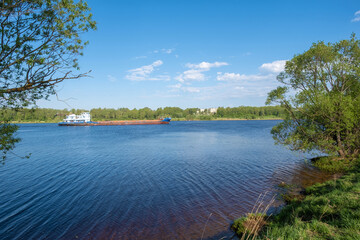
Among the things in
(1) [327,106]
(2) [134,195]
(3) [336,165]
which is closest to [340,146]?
(3) [336,165]

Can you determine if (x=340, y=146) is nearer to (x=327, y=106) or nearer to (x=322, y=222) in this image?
(x=327, y=106)

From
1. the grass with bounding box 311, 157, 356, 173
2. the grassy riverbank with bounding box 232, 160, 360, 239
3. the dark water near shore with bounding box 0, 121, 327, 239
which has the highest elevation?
the grassy riverbank with bounding box 232, 160, 360, 239

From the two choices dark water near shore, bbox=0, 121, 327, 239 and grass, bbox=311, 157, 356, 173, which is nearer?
dark water near shore, bbox=0, 121, 327, 239

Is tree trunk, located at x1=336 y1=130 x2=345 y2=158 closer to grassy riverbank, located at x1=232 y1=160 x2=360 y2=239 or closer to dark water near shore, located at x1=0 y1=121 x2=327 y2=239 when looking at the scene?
dark water near shore, located at x1=0 y1=121 x2=327 y2=239

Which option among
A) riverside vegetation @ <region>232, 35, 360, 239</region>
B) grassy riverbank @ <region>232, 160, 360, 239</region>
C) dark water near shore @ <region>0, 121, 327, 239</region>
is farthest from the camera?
riverside vegetation @ <region>232, 35, 360, 239</region>

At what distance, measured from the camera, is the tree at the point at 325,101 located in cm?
1791

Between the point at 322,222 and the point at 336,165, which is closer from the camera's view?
the point at 322,222

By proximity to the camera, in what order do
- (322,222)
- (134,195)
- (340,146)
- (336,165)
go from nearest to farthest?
1. (322,222)
2. (134,195)
3. (336,165)
4. (340,146)

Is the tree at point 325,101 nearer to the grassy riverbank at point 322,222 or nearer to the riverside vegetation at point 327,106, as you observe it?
the riverside vegetation at point 327,106

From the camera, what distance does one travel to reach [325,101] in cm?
1770

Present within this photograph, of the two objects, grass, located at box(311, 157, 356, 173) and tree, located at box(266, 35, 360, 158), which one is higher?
tree, located at box(266, 35, 360, 158)

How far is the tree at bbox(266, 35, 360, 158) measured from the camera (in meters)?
17.9

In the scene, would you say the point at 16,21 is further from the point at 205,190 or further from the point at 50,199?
the point at 205,190

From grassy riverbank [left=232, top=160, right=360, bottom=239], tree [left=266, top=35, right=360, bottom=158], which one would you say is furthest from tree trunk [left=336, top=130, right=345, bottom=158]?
grassy riverbank [left=232, top=160, right=360, bottom=239]
